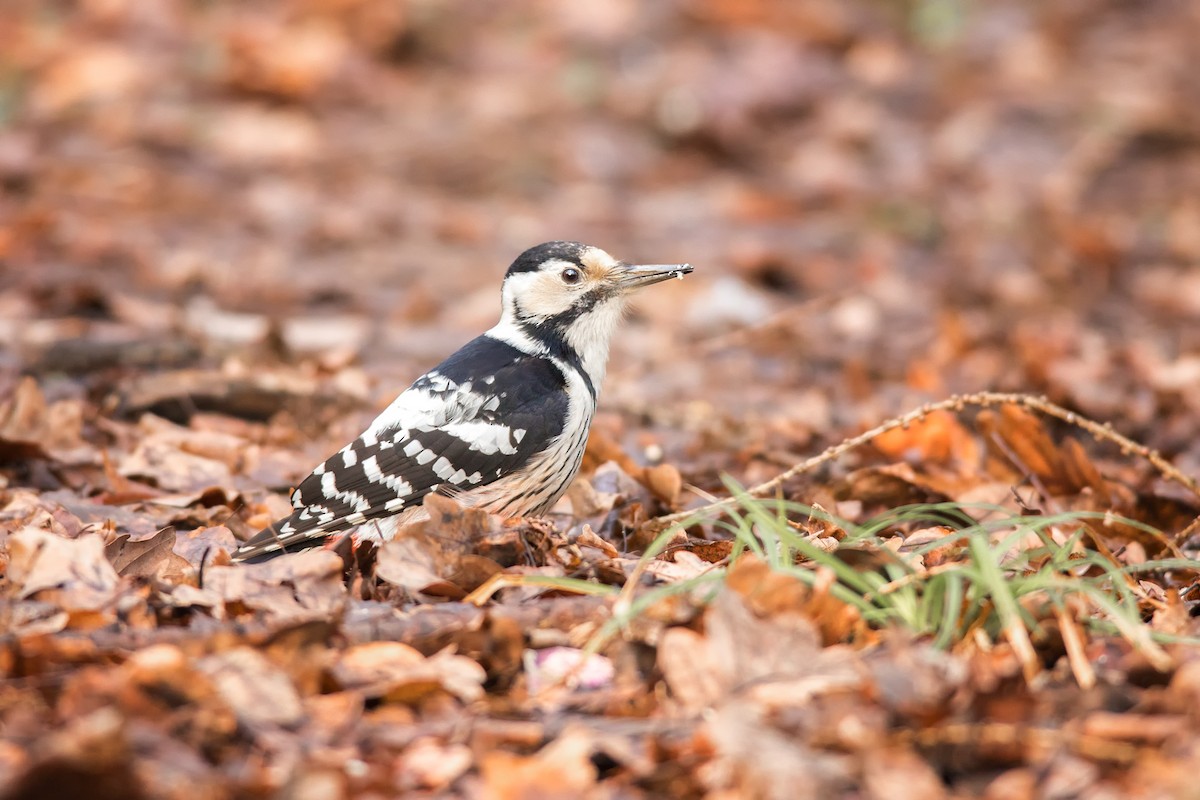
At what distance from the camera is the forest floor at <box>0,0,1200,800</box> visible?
93.7 inches

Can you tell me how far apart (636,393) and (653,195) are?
11.4 feet

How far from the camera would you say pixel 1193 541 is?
388cm

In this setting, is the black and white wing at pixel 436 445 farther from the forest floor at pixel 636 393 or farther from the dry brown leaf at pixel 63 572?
the dry brown leaf at pixel 63 572

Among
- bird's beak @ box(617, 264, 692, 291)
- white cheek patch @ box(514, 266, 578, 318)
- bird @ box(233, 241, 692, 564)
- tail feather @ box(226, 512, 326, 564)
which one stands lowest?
tail feather @ box(226, 512, 326, 564)

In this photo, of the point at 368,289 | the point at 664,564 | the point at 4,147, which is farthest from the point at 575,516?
the point at 4,147

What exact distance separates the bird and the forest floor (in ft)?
0.76

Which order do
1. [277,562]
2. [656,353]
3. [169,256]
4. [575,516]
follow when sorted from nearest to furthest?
[277,562] → [575,516] → [656,353] → [169,256]

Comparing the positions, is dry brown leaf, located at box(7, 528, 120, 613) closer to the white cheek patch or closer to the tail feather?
the tail feather

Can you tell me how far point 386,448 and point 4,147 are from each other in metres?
5.79

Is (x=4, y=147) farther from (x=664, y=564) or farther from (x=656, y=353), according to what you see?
(x=664, y=564)

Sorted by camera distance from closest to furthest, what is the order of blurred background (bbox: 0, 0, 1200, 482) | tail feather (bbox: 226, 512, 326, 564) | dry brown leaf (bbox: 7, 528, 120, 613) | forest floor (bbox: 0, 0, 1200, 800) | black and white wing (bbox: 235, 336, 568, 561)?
forest floor (bbox: 0, 0, 1200, 800), dry brown leaf (bbox: 7, 528, 120, 613), tail feather (bbox: 226, 512, 326, 564), black and white wing (bbox: 235, 336, 568, 561), blurred background (bbox: 0, 0, 1200, 482)

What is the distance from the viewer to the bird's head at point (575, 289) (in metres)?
4.66

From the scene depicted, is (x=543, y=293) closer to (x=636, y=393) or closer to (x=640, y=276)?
(x=640, y=276)

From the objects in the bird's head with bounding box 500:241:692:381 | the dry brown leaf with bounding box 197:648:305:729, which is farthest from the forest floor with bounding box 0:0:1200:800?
the bird's head with bounding box 500:241:692:381
